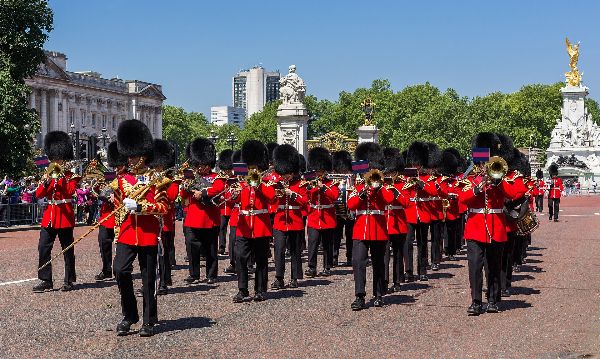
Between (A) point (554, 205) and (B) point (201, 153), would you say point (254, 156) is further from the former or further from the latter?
(A) point (554, 205)

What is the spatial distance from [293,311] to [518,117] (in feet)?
307

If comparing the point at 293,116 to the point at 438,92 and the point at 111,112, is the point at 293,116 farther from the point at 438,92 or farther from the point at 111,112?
the point at 111,112

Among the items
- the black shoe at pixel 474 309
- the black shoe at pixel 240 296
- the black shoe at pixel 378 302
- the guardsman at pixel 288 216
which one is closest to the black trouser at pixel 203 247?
the guardsman at pixel 288 216

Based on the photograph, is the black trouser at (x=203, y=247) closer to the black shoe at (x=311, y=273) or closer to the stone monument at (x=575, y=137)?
the black shoe at (x=311, y=273)

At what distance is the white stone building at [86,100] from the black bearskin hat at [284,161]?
7193cm

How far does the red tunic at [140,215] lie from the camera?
30.1ft

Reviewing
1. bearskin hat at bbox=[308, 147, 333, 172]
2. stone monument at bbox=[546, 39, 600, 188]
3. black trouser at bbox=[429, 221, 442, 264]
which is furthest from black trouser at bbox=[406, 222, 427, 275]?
stone monument at bbox=[546, 39, 600, 188]

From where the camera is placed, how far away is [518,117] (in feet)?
332

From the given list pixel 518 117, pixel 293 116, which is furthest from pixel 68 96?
pixel 293 116

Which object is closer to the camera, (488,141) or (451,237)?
(488,141)

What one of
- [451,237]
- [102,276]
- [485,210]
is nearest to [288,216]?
[102,276]

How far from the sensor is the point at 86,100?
104812 millimetres

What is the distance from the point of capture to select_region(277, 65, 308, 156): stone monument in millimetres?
34513

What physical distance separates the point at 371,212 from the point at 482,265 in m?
1.37
